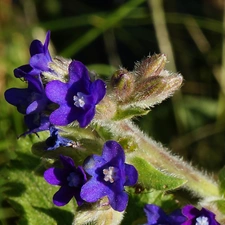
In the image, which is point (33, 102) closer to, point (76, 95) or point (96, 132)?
point (76, 95)

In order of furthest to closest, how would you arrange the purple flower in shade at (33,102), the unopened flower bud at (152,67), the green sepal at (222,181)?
the green sepal at (222,181), the unopened flower bud at (152,67), the purple flower in shade at (33,102)

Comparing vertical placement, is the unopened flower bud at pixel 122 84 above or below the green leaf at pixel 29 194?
above

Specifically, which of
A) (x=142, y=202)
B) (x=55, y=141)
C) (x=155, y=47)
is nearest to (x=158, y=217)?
(x=142, y=202)

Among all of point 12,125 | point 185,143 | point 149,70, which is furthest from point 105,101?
point 185,143

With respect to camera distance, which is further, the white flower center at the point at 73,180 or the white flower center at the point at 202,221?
the white flower center at the point at 202,221

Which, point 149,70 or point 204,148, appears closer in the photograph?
point 149,70

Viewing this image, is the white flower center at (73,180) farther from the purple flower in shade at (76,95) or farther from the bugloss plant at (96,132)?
the purple flower in shade at (76,95)

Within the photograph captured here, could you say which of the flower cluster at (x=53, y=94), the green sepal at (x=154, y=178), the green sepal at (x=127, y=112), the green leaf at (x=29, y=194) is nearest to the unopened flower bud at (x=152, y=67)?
the green sepal at (x=127, y=112)

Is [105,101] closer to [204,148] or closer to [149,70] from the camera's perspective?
[149,70]

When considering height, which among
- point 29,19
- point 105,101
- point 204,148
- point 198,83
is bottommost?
point 204,148
